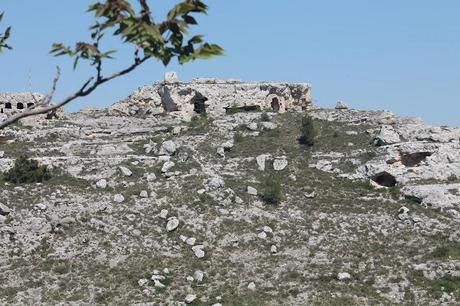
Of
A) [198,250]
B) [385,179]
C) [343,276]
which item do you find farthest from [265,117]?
[343,276]

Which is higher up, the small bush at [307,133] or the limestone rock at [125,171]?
the small bush at [307,133]

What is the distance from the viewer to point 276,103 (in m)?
59.6

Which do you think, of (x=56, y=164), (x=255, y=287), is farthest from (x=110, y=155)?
(x=255, y=287)

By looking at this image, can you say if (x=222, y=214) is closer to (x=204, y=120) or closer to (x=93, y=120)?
(x=204, y=120)

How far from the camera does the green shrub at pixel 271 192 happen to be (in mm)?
39500

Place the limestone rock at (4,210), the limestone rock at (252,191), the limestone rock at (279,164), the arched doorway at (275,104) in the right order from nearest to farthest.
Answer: the limestone rock at (4,210), the limestone rock at (252,191), the limestone rock at (279,164), the arched doorway at (275,104)

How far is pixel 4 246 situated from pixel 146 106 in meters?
26.7

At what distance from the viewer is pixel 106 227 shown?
35.8 metres

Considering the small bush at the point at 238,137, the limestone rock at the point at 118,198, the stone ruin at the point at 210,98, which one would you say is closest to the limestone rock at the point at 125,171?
the limestone rock at the point at 118,198

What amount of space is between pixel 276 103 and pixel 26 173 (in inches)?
983

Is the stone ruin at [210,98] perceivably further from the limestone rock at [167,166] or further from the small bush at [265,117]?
the limestone rock at [167,166]

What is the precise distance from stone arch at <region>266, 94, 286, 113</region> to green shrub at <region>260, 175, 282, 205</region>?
1833 cm

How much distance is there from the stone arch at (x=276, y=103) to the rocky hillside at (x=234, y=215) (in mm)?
6479

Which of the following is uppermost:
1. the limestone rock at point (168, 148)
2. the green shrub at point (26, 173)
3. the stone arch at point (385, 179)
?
the limestone rock at point (168, 148)
